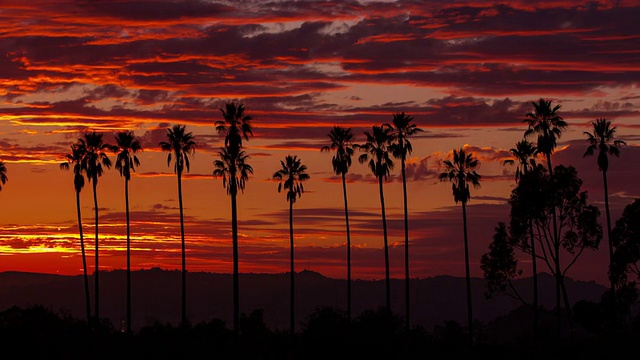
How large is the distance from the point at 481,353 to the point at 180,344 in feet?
86.5

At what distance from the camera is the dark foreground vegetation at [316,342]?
79812 mm

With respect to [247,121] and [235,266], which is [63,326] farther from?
[247,121]

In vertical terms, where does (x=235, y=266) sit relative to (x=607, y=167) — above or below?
below

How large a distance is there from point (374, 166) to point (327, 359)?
46223 mm

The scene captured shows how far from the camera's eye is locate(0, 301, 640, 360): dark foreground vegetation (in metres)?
79.8

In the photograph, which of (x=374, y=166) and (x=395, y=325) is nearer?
(x=395, y=325)

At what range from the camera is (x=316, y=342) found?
79.7m

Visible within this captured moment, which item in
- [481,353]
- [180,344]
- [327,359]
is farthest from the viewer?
[180,344]

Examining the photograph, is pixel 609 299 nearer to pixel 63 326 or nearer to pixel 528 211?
pixel 528 211

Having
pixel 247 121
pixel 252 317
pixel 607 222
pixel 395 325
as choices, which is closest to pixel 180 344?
pixel 395 325

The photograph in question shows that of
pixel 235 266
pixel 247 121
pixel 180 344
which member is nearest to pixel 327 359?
pixel 180 344

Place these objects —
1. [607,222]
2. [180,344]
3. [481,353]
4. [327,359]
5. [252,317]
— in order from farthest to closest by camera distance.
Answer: [252,317]
[607,222]
[180,344]
[481,353]
[327,359]

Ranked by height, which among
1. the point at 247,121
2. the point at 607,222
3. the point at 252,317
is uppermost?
the point at 247,121

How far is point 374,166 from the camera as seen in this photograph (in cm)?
12238
